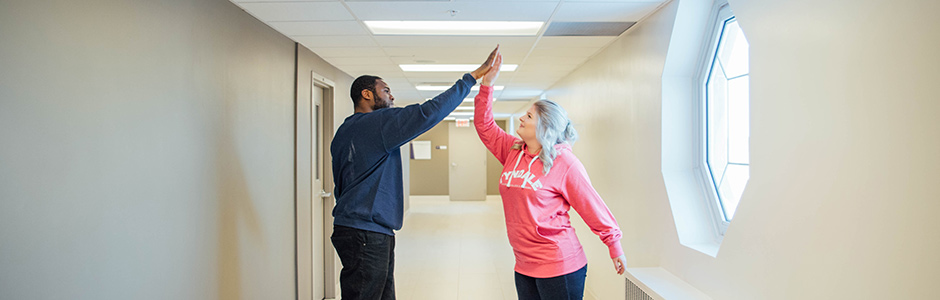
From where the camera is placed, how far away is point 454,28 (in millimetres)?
3537

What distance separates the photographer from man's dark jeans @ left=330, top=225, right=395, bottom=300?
6.69 feet

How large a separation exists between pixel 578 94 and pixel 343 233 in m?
3.76

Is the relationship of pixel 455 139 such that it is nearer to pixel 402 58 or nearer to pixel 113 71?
pixel 402 58

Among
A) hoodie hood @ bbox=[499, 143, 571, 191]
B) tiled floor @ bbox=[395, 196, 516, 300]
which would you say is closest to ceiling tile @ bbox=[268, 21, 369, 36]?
hoodie hood @ bbox=[499, 143, 571, 191]

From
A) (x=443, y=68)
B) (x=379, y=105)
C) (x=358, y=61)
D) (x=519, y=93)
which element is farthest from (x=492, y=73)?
(x=519, y=93)

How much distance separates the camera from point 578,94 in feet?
17.4

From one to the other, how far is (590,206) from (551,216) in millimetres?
160

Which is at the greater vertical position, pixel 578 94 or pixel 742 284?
pixel 578 94

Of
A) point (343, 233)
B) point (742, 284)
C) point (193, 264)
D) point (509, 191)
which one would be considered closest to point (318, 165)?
point (193, 264)

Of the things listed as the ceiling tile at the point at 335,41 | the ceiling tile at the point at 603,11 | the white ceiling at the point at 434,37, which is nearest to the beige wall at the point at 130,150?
the white ceiling at the point at 434,37

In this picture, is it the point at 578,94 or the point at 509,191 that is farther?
the point at 578,94

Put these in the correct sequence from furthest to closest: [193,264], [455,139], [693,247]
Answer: [455,139], [693,247], [193,264]

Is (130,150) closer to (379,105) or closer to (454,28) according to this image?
(379,105)

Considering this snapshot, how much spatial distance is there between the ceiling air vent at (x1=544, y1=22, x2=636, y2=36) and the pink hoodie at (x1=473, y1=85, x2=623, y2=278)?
5.11 ft
